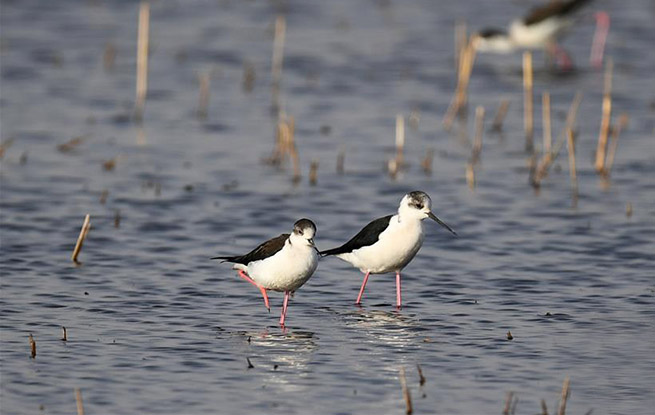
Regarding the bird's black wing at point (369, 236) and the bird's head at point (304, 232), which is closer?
the bird's head at point (304, 232)

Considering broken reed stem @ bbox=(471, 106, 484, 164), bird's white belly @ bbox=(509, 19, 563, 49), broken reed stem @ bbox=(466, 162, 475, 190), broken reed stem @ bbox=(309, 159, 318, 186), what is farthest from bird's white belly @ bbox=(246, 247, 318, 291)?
bird's white belly @ bbox=(509, 19, 563, 49)

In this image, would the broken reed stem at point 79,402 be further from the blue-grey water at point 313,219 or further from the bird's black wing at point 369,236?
the bird's black wing at point 369,236

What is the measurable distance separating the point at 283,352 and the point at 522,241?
4.91 meters

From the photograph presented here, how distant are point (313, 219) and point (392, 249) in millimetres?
3378

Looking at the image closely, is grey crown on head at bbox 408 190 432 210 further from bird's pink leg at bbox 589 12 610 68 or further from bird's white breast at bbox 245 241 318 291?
bird's pink leg at bbox 589 12 610 68

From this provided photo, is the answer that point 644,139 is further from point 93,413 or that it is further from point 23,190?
point 93,413

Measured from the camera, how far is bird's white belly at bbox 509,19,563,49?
84.6 ft

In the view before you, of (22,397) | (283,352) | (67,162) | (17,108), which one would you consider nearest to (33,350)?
(22,397)

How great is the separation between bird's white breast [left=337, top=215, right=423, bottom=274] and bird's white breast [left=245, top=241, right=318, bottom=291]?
106cm

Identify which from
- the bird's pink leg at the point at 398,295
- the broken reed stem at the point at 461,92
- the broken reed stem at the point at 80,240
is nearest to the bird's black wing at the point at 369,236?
the bird's pink leg at the point at 398,295

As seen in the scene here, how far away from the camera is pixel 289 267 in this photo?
430 inches

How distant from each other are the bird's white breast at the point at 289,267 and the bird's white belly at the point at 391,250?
41.6 inches

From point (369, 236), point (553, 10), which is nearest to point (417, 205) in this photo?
point (369, 236)

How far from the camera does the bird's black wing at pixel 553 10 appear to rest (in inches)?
1024
